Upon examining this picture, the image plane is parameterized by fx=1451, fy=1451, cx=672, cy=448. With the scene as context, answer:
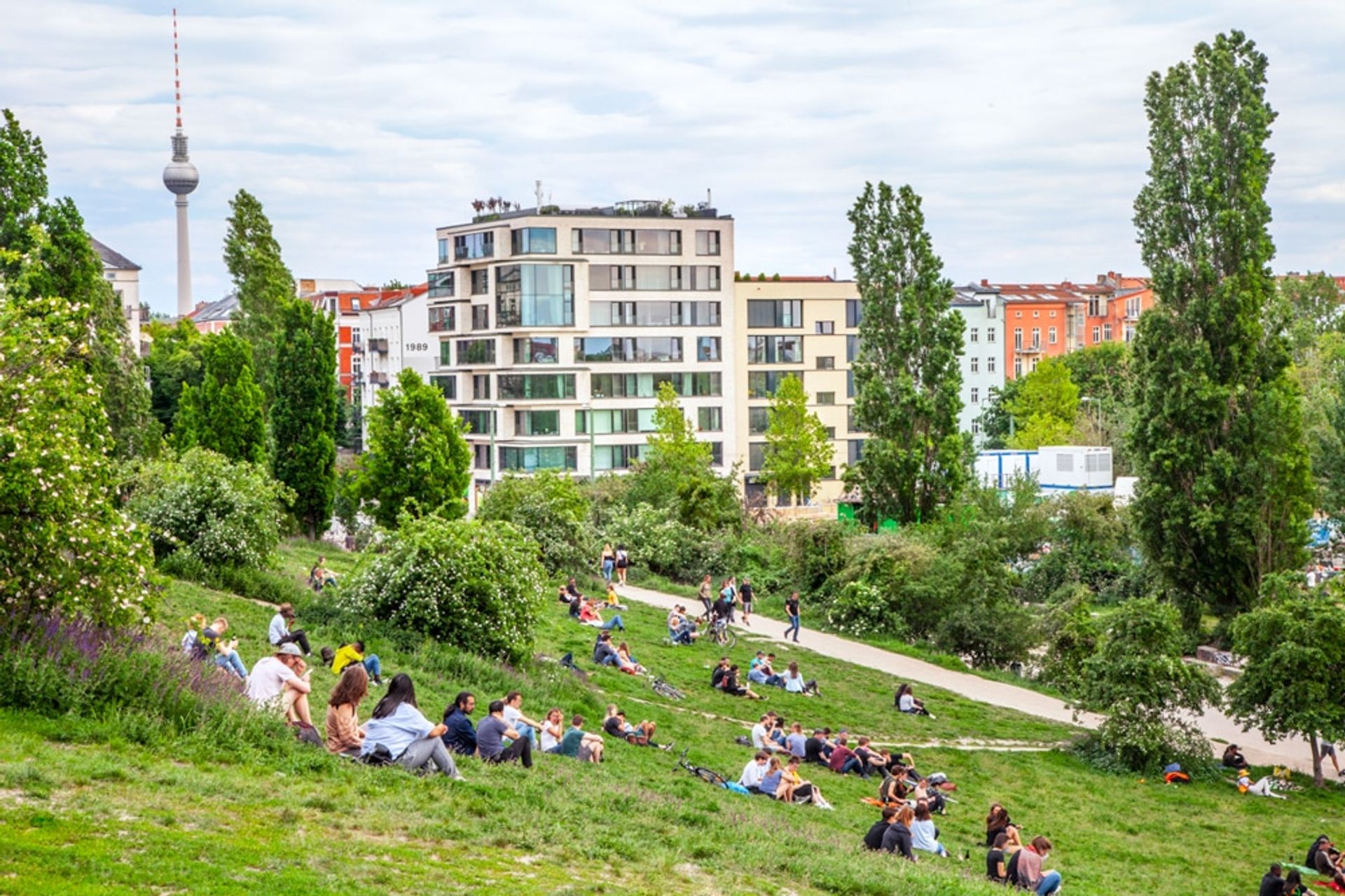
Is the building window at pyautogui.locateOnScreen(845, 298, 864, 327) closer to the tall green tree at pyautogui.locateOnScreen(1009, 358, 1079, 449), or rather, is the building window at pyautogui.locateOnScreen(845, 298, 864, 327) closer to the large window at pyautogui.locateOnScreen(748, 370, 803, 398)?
the large window at pyautogui.locateOnScreen(748, 370, 803, 398)

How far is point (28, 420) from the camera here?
15508 millimetres

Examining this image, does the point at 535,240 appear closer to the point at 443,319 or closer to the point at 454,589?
the point at 443,319

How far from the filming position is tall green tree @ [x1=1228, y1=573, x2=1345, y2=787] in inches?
1086

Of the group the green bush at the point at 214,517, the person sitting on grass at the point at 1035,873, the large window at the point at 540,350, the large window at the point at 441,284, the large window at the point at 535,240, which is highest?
the large window at the point at 535,240

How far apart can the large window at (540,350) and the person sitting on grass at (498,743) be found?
204 ft

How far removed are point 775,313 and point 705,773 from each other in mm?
66613

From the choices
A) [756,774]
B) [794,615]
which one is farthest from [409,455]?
[756,774]

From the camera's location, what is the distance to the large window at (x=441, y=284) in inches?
3214

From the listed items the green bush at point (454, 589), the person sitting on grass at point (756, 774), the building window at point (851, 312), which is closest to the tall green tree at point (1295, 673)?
the person sitting on grass at point (756, 774)

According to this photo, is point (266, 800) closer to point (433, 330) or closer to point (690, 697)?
point (690, 697)

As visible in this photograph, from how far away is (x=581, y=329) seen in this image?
79.6 metres

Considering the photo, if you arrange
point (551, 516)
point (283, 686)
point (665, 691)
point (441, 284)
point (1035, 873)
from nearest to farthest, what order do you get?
point (283, 686)
point (1035, 873)
point (665, 691)
point (551, 516)
point (441, 284)

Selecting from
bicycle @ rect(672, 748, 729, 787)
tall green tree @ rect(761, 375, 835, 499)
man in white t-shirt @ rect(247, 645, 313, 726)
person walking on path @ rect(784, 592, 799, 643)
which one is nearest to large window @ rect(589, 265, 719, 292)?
tall green tree @ rect(761, 375, 835, 499)

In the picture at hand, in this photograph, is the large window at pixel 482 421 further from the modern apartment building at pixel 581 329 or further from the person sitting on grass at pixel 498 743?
the person sitting on grass at pixel 498 743
